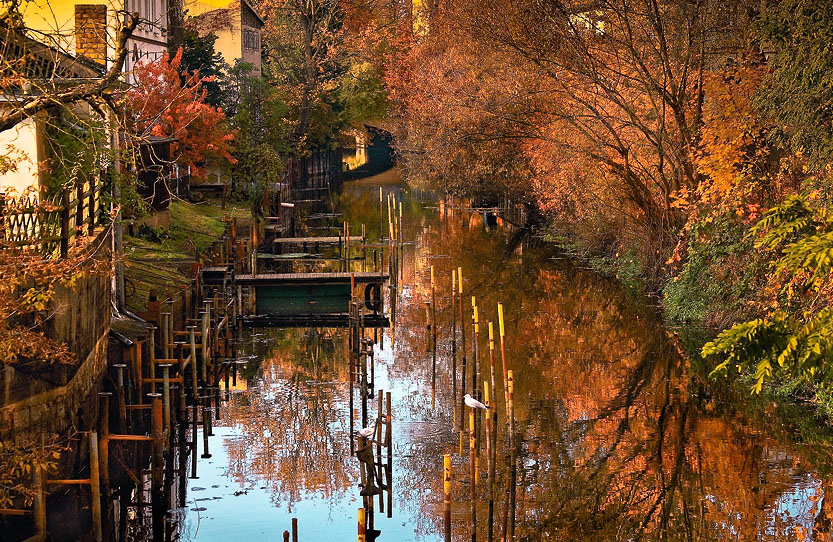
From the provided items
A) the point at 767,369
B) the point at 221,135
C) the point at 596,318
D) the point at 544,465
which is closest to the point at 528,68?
the point at 596,318

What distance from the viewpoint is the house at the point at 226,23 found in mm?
63719

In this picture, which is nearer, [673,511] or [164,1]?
[673,511]

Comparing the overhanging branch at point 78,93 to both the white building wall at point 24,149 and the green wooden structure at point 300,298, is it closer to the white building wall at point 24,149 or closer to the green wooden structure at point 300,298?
the white building wall at point 24,149

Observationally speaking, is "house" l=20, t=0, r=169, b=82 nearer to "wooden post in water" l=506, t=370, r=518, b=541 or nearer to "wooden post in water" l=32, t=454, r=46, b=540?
"wooden post in water" l=506, t=370, r=518, b=541

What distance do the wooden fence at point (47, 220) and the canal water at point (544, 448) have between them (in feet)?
15.4

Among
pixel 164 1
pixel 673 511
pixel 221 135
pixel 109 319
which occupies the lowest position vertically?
pixel 673 511

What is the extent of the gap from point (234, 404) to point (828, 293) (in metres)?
12.2

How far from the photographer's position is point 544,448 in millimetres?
20672

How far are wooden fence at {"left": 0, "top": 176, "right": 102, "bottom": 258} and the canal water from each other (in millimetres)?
4702

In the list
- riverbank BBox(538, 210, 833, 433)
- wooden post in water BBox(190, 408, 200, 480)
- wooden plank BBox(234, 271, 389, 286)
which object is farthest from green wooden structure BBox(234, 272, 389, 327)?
wooden post in water BBox(190, 408, 200, 480)

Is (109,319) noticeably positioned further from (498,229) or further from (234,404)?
(498,229)

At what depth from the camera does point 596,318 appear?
3269 centimetres

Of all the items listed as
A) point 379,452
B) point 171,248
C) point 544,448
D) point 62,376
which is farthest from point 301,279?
point 62,376

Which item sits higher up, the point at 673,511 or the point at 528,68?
the point at 528,68
